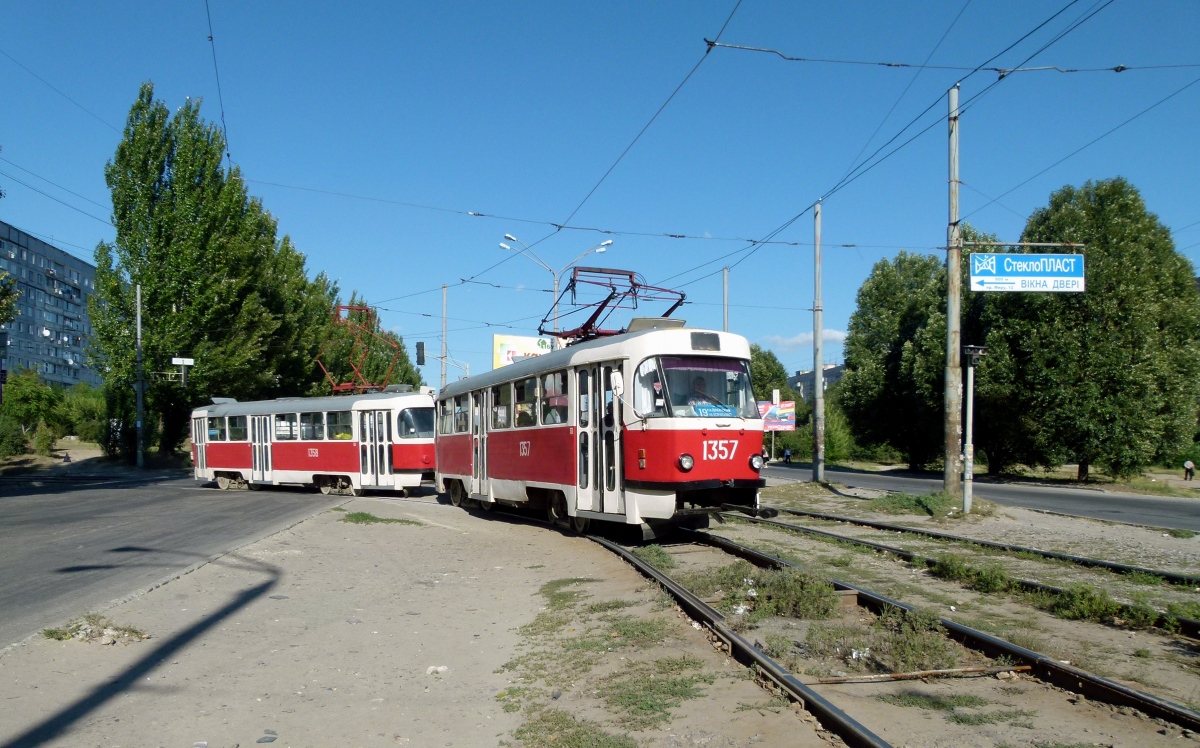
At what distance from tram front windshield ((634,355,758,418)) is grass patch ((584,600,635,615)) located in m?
3.22

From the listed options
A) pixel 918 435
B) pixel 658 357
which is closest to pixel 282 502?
pixel 658 357

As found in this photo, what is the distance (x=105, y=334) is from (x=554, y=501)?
108ft

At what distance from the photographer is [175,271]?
38.8m

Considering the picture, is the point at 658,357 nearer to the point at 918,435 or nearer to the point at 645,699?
the point at 645,699

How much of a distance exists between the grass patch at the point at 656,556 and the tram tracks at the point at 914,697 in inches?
90.5

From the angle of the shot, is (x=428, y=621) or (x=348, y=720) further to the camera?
(x=428, y=621)

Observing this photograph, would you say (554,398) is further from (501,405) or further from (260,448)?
(260,448)

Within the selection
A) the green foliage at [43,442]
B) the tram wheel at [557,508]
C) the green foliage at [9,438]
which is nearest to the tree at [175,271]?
the green foliage at [9,438]

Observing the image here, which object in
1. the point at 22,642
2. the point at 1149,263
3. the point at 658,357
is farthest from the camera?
the point at 1149,263

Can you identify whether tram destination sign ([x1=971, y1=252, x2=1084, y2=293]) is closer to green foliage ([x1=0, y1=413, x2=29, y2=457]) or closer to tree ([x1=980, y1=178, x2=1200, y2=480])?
tree ([x1=980, y1=178, x2=1200, y2=480])

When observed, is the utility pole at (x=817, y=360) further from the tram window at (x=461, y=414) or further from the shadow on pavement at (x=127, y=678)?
the shadow on pavement at (x=127, y=678)

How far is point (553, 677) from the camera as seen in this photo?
21.0ft

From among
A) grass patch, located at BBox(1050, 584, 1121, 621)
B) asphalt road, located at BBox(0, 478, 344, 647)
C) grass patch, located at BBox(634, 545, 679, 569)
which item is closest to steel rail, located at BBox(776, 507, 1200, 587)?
grass patch, located at BBox(1050, 584, 1121, 621)

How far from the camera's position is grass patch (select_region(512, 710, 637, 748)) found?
189 inches
